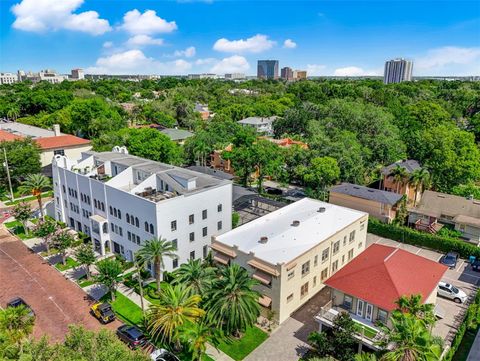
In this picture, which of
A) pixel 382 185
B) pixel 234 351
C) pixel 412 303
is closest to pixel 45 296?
pixel 234 351

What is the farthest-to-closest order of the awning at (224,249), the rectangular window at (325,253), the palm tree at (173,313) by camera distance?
1. the rectangular window at (325,253)
2. the awning at (224,249)
3. the palm tree at (173,313)

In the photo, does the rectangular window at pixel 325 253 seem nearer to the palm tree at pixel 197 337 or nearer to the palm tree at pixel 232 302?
the palm tree at pixel 232 302

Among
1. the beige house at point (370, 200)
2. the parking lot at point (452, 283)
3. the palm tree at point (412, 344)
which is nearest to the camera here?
the palm tree at point (412, 344)

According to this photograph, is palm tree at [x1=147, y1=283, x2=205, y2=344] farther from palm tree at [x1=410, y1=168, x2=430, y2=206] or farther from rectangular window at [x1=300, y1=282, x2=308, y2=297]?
palm tree at [x1=410, y1=168, x2=430, y2=206]

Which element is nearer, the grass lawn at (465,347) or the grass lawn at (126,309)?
the grass lawn at (465,347)

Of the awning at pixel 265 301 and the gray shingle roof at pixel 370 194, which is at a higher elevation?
the gray shingle roof at pixel 370 194

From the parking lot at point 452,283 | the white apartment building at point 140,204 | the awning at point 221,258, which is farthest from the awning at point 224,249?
the parking lot at point 452,283
